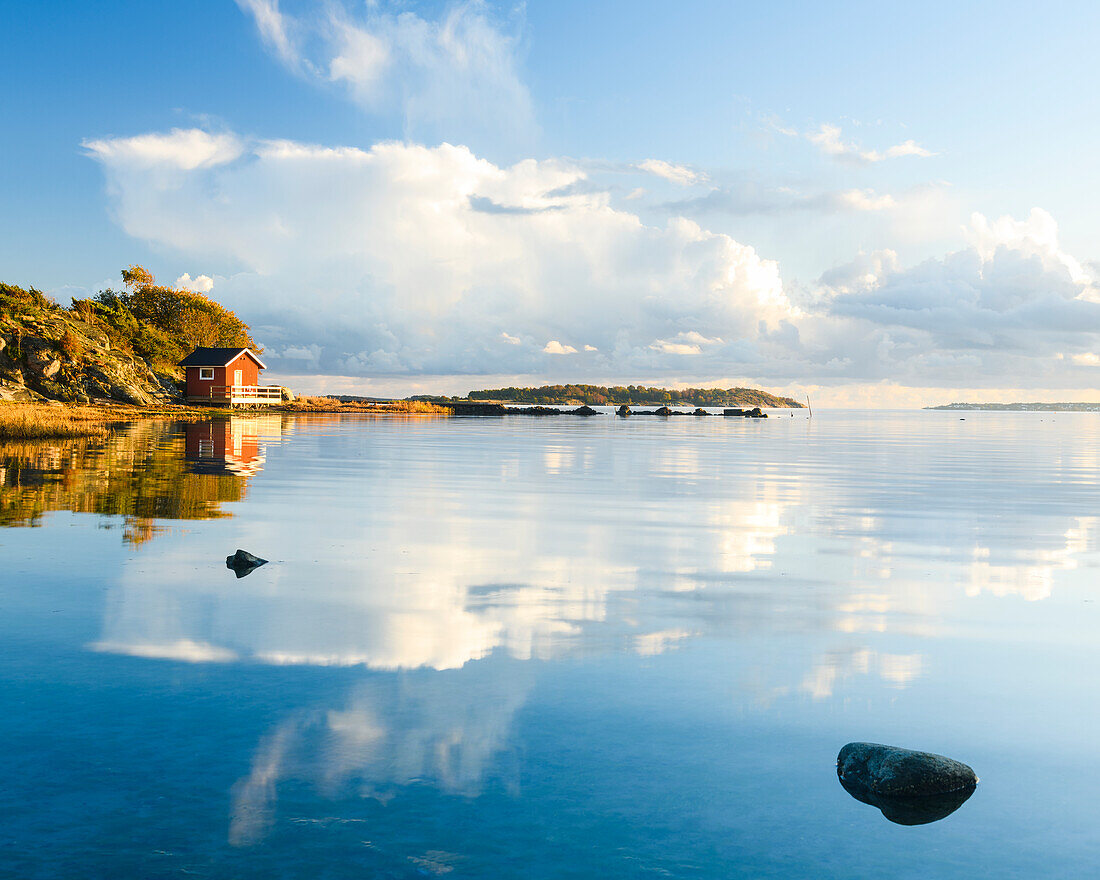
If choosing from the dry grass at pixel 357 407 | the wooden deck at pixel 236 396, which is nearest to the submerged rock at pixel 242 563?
the wooden deck at pixel 236 396

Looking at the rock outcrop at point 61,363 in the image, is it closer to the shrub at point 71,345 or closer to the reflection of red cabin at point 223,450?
the shrub at point 71,345

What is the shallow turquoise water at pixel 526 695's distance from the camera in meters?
6.49

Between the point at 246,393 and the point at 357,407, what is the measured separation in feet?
118

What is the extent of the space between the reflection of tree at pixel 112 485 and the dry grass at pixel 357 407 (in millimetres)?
84036

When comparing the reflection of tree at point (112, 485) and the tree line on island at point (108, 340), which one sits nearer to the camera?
the reflection of tree at point (112, 485)

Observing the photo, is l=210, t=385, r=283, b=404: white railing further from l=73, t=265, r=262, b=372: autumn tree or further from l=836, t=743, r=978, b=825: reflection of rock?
l=836, t=743, r=978, b=825: reflection of rock

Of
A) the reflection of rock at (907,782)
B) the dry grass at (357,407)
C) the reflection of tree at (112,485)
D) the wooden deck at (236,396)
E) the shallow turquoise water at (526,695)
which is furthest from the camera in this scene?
the dry grass at (357,407)

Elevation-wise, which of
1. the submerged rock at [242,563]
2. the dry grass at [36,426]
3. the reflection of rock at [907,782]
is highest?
the dry grass at [36,426]

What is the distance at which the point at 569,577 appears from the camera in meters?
15.7

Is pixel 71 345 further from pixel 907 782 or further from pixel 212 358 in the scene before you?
pixel 907 782

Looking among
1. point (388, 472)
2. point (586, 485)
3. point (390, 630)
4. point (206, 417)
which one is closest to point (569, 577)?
point (390, 630)

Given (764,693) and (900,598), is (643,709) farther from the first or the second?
(900,598)

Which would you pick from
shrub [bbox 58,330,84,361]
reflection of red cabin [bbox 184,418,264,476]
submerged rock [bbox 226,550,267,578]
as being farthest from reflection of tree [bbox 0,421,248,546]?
shrub [bbox 58,330,84,361]

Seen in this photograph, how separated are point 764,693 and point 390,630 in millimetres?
5299
